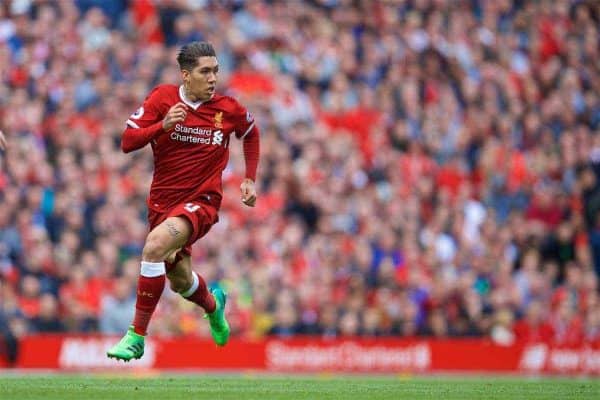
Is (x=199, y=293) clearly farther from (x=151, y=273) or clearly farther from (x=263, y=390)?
(x=263, y=390)

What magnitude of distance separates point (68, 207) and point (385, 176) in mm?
5207

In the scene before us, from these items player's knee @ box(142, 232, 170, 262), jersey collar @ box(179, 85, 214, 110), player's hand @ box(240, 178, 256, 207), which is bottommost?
player's knee @ box(142, 232, 170, 262)

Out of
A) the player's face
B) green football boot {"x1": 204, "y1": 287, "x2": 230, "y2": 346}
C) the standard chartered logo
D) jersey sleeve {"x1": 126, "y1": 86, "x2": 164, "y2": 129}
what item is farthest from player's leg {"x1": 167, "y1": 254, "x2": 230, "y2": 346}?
the player's face

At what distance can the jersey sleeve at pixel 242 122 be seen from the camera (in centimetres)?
1227

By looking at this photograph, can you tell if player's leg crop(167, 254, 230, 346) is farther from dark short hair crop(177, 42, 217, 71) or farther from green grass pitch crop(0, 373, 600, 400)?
dark short hair crop(177, 42, 217, 71)

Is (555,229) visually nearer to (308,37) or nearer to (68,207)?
(308,37)

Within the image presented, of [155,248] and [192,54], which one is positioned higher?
[192,54]

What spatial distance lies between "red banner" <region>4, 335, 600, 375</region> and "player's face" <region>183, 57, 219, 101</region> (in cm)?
688

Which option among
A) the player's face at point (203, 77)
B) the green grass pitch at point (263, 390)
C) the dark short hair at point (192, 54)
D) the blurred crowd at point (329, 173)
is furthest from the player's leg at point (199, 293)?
the blurred crowd at point (329, 173)

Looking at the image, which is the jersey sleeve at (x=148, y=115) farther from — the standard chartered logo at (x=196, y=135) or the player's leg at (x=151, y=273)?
the player's leg at (x=151, y=273)

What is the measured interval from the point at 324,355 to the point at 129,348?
7.84 metres

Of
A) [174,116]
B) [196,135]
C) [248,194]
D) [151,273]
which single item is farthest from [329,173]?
[174,116]

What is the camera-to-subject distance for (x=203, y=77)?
39.0 ft

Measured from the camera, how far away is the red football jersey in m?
11.9
